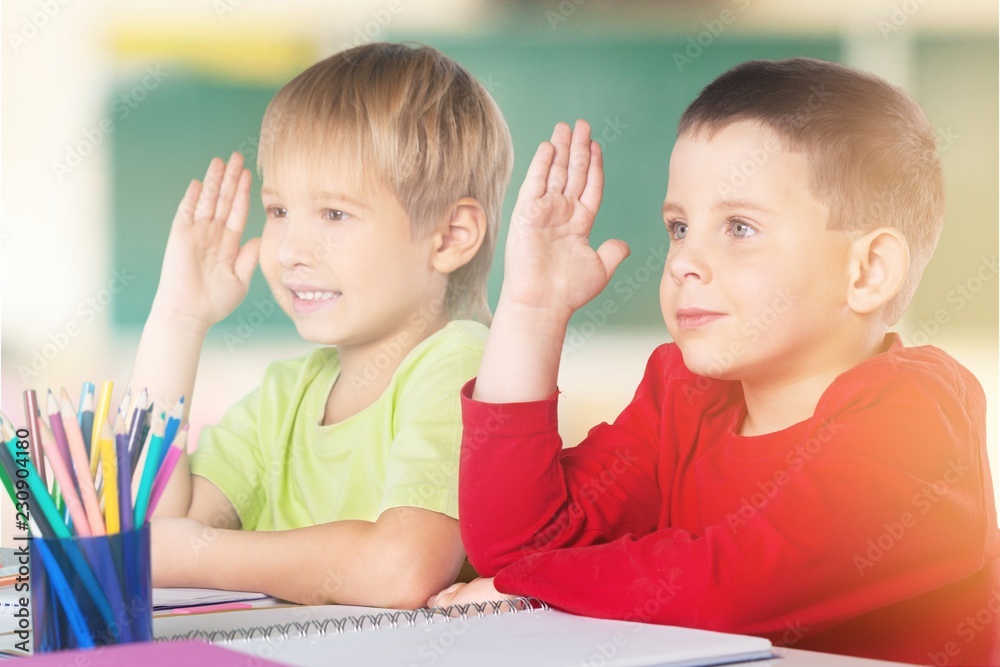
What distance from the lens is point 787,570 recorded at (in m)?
0.76

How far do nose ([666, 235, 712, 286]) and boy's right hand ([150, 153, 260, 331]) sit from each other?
26.9 inches

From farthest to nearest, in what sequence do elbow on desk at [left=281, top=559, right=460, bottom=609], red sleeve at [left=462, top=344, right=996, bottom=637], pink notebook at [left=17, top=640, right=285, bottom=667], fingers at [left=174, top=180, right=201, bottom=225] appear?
fingers at [left=174, top=180, right=201, bottom=225]
elbow on desk at [left=281, top=559, right=460, bottom=609]
red sleeve at [left=462, top=344, right=996, bottom=637]
pink notebook at [left=17, top=640, right=285, bottom=667]

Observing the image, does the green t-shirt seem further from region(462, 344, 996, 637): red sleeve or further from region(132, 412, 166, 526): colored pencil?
region(132, 412, 166, 526): colored pencil

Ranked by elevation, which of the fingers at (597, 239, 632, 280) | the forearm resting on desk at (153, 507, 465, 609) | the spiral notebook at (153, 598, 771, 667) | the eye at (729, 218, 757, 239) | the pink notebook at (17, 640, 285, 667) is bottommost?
the spiral notebook at (153, 598, 771, 667)

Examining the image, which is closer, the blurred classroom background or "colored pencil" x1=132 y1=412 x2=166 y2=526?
"colored pencil" x1=132 y1=412 x2=166 y2=526

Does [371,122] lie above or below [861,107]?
above

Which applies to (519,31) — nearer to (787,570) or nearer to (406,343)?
(406,343)

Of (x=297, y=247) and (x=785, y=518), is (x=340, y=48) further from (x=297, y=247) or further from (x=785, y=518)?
(x=785, y=518)

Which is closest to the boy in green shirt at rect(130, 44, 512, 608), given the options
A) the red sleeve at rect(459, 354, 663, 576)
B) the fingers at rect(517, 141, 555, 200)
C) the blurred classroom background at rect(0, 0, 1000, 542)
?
the red sleeve at rect(459, 354, 663, 576)

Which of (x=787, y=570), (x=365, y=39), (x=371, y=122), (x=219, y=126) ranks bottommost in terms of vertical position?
(x=787, y=570)

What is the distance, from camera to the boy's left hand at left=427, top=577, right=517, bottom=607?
88 cm

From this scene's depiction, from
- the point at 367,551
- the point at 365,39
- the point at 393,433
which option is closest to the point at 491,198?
the point at 393,433

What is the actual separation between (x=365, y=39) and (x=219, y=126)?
0.38m

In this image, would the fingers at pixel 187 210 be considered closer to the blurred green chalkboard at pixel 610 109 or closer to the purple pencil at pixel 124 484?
the blurred green chalkboard at pixel 610 109
